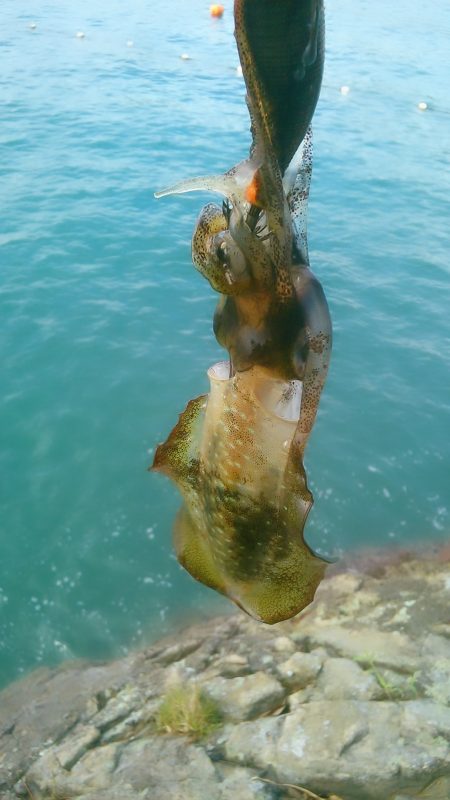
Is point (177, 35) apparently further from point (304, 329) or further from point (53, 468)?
point (304, 329)

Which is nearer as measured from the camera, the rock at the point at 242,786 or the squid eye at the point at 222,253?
the squid eye at the point at 222,253

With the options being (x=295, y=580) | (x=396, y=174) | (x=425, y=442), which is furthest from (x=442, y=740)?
(x=396, y=174)

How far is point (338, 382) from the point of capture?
10.3m

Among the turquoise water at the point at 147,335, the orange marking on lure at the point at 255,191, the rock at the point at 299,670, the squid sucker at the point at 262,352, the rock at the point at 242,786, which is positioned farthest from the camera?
the turquoise water at the point at 147,335

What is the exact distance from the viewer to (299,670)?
532 cm

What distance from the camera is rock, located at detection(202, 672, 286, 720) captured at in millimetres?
4992

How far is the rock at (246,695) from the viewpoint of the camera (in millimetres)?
4992

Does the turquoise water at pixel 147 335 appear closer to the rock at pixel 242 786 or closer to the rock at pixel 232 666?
the rock at pixel 232 666

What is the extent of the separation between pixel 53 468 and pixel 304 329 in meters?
7.57

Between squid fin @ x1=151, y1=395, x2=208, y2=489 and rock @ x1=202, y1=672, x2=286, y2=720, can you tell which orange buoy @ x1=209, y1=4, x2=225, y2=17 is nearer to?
rock @ x1=202, y1=672, x2=286, y2=720

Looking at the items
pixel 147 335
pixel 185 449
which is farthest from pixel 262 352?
pixel 147 335

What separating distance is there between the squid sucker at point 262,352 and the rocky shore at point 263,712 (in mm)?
3101

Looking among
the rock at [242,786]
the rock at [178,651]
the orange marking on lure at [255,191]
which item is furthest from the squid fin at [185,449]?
the rock at [178,651]

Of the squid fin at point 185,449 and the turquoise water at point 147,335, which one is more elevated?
the squid fin at point 185,449
